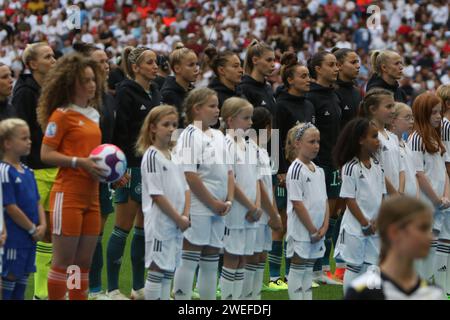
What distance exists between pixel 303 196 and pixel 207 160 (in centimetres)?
91

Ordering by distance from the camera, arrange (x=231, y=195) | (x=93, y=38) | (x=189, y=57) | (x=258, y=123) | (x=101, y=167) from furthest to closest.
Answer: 1. (x=93, y=38)
2. (x=189, y=57)
3. (x=258, y=123)
4. (x=231, y=195)
5. (x=101, y=167)

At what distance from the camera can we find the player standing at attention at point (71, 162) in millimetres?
7801

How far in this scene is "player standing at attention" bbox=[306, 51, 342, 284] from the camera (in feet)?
35.5

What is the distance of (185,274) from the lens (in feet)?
27.7

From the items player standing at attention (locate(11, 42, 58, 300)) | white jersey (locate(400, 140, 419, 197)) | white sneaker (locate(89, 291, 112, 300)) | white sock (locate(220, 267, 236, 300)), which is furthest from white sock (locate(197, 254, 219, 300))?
white jersey (locate(400, 140, 419, 197))

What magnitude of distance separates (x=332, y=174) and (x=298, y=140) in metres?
1.96

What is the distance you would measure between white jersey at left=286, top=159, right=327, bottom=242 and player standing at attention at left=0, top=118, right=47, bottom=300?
2224mm

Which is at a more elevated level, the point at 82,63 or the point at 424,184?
the point at 82,63

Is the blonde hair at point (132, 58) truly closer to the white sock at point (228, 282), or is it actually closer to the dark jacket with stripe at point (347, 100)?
the white sock at point (228, 282)

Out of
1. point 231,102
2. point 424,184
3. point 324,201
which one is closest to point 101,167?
point 231,102

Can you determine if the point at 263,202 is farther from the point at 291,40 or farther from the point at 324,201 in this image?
the point at 291,40

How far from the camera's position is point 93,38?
2731cm

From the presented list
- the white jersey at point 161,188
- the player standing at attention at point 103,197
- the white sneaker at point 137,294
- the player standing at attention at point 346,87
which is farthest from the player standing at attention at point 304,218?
the player standing at attention at point 346,87

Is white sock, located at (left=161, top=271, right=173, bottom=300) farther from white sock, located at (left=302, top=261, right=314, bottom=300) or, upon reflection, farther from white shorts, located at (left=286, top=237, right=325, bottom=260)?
white sock, located at (left=302, top=261, right=314, bottom=300)
